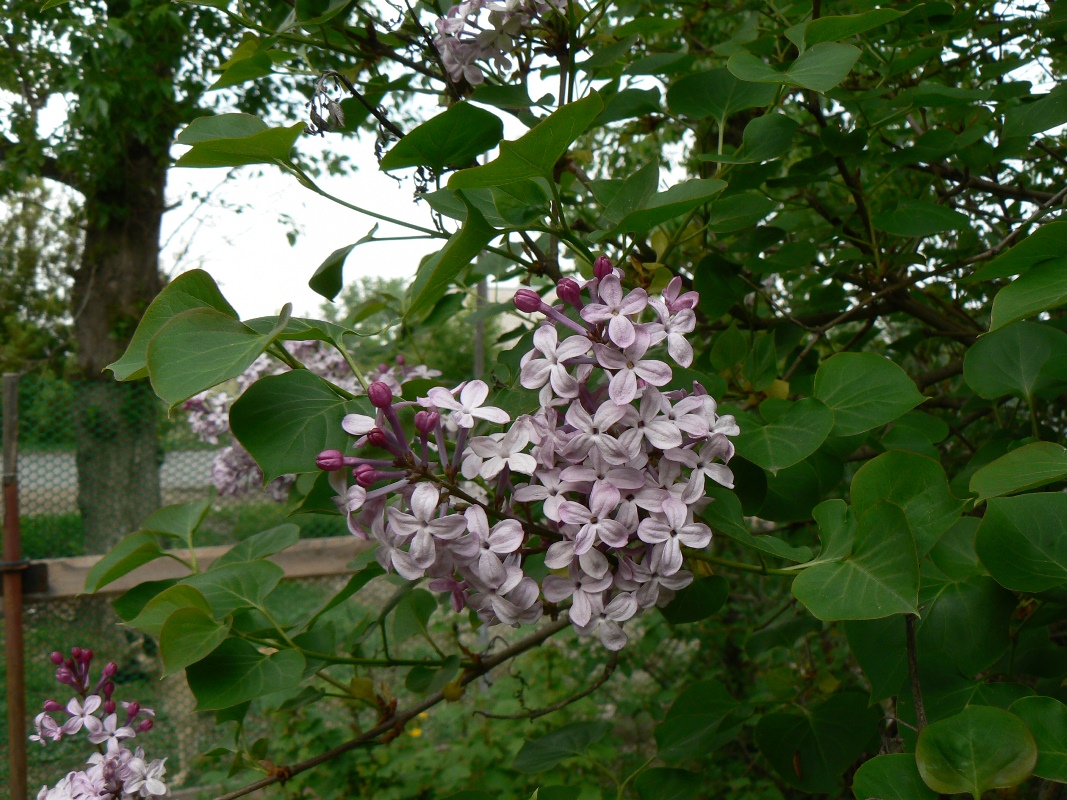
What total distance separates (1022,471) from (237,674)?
586mm

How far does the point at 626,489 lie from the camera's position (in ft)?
1.68

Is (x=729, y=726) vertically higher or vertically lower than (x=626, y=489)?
lower

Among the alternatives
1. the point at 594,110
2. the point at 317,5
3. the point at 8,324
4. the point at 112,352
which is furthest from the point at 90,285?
the point at 594,110

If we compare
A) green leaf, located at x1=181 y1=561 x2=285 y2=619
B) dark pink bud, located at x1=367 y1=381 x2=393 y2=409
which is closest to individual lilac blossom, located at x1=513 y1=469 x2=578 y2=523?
dark pink bud, located at x1=367 y1=381 x2=393 y2=409

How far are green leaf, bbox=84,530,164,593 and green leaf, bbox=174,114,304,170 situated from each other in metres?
0.37

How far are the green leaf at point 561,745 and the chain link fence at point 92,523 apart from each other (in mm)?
1619

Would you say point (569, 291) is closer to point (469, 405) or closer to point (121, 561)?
point (469, 405)

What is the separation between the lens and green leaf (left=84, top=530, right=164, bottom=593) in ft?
2.58

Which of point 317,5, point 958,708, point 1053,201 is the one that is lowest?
point 958,708

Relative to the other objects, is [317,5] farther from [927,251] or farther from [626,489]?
[927,251]

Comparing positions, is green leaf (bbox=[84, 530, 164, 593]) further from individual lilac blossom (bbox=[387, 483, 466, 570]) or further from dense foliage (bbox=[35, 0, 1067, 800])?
individual lilac blossom (bbox=[387, 483, 466, 570])

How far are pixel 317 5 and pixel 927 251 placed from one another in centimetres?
90

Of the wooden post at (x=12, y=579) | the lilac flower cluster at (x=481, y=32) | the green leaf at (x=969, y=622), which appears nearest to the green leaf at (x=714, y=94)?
the lilac flower cluster at (x=481, y=32)

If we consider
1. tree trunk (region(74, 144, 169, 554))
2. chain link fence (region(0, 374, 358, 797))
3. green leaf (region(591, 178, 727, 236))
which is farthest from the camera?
tree trunk (region(74, 144, 169, 554))
